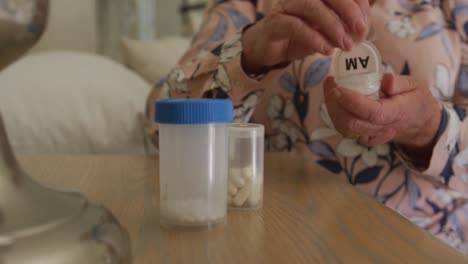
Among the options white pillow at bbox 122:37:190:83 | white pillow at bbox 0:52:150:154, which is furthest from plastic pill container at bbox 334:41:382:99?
white pillow at bbox 122:37:190:83

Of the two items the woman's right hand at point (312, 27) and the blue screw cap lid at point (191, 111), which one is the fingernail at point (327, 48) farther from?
the blue screw cap lid at point (191, 111)

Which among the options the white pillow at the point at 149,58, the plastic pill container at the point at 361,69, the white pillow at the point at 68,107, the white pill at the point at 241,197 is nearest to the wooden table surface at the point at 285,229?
the white pill at the point at 241,197

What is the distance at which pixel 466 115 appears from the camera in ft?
2.56

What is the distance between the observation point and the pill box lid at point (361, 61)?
55 centimetres

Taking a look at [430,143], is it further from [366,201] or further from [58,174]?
[58,174]

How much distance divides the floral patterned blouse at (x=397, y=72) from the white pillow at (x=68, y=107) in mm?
358

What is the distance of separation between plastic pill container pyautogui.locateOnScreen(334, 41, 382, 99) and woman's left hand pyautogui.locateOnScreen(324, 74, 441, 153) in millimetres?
11

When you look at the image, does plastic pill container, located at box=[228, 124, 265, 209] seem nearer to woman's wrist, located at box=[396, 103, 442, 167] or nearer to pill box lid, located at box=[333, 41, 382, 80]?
pill box lid, located at box=[333, 41, 382, 80]

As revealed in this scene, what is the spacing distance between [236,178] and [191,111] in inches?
5.5

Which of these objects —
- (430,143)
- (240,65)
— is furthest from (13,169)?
(430,143)

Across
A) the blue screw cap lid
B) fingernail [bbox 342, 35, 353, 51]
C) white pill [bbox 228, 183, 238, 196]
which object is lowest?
white pill [bbox 228, 183, 238, 196]

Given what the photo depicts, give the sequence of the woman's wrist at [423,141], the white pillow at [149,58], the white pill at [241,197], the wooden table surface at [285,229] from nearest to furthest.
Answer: the wooden table surface at [285,229] → the white pill at [241,197] → the woman's wrist at [423,141] → the white pillow at [149,58]

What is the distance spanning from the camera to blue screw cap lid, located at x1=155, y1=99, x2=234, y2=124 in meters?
0.39

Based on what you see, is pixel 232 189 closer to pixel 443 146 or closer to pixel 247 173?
pixel 247 173
